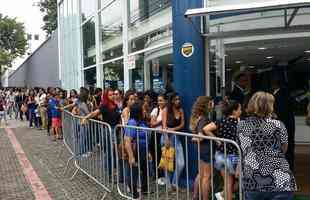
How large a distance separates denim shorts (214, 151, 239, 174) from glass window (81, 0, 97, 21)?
13762 millimetres

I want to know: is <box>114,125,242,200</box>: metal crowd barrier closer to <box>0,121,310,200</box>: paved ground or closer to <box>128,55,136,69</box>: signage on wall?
<box>0,121,310,200</box>: paved ground

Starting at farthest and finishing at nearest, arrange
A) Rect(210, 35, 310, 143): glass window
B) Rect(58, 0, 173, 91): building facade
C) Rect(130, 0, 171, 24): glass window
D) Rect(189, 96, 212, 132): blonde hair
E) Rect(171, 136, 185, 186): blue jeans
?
Rect(58, 0, 173, 91): building facade < Rect(130, 0, 171, 24): glass window < Rect(210, 35, 310, 143): glass window < Rect(189, 96, 212, 132): blonde hair < Rect(171, 136, 185, 186): blue jeans

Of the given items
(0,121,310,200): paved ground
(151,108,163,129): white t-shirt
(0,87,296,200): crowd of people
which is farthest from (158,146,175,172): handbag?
(151,108,163,129): white t-shirt

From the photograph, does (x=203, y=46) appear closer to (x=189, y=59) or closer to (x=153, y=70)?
(x=189, y=59)

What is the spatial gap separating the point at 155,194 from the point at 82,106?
542 cm

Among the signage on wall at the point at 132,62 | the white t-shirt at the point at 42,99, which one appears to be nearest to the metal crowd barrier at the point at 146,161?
the signage on wall at the point at 132,62

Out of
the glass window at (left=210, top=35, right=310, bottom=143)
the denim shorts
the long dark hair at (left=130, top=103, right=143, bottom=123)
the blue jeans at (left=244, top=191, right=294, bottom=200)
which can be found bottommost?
the blue jeans at (left=244, top=191, right=294, bottom=200)

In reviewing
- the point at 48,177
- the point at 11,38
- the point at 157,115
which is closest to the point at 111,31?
the point at 48,177

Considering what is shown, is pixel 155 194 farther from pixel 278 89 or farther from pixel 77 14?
pixel 77 14

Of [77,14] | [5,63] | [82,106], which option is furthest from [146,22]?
[5,63]

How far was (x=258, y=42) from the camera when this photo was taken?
31.6 feet

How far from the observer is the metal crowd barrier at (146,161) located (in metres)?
5.91

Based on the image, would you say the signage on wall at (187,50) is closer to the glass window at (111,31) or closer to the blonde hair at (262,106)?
the blonde hair at (262,106)

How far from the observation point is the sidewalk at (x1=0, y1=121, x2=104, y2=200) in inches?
342
